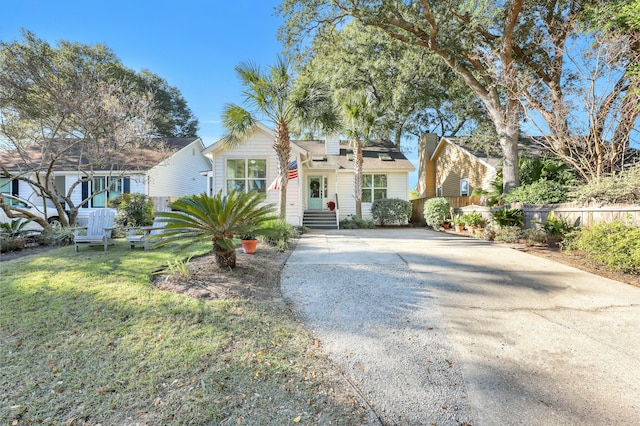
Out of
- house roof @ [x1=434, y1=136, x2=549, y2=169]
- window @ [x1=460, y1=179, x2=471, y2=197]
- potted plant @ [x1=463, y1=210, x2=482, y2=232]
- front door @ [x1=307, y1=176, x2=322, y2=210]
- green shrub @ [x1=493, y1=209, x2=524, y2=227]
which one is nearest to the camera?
green shrub @ [x1=493, y1=209, x2=524, y2=227]

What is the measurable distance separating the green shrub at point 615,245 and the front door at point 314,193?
13.1 m


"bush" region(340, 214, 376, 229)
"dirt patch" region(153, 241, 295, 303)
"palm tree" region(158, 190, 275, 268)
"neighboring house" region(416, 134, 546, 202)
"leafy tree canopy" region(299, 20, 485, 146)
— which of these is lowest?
"dirt patch" region(153, 241, 295, 303)

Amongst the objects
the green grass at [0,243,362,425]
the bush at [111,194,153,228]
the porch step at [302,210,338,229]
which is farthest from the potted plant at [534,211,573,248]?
the bush at [111,194,153,228]

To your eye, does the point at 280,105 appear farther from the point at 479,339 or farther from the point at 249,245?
the point at 479,339

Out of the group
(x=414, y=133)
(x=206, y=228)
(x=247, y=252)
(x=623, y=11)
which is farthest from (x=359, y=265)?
(x=414, y=133)

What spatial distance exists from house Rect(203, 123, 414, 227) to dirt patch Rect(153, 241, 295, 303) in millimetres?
6664

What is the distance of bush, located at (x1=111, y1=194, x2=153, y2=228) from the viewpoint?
13.4 metres

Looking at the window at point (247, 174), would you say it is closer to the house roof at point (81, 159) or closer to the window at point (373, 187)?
the house roof at point (81, 159)

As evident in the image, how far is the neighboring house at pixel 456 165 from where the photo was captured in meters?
16.3

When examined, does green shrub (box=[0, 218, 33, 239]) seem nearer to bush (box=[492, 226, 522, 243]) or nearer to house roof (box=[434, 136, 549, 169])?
bush (box=[492, 226, 522, 243])

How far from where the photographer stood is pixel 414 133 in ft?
90.2

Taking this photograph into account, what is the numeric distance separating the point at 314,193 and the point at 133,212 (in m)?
9.38

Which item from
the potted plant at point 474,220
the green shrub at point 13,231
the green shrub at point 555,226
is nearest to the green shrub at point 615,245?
the green shrub at point 555,226

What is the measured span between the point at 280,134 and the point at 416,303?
340 inches
